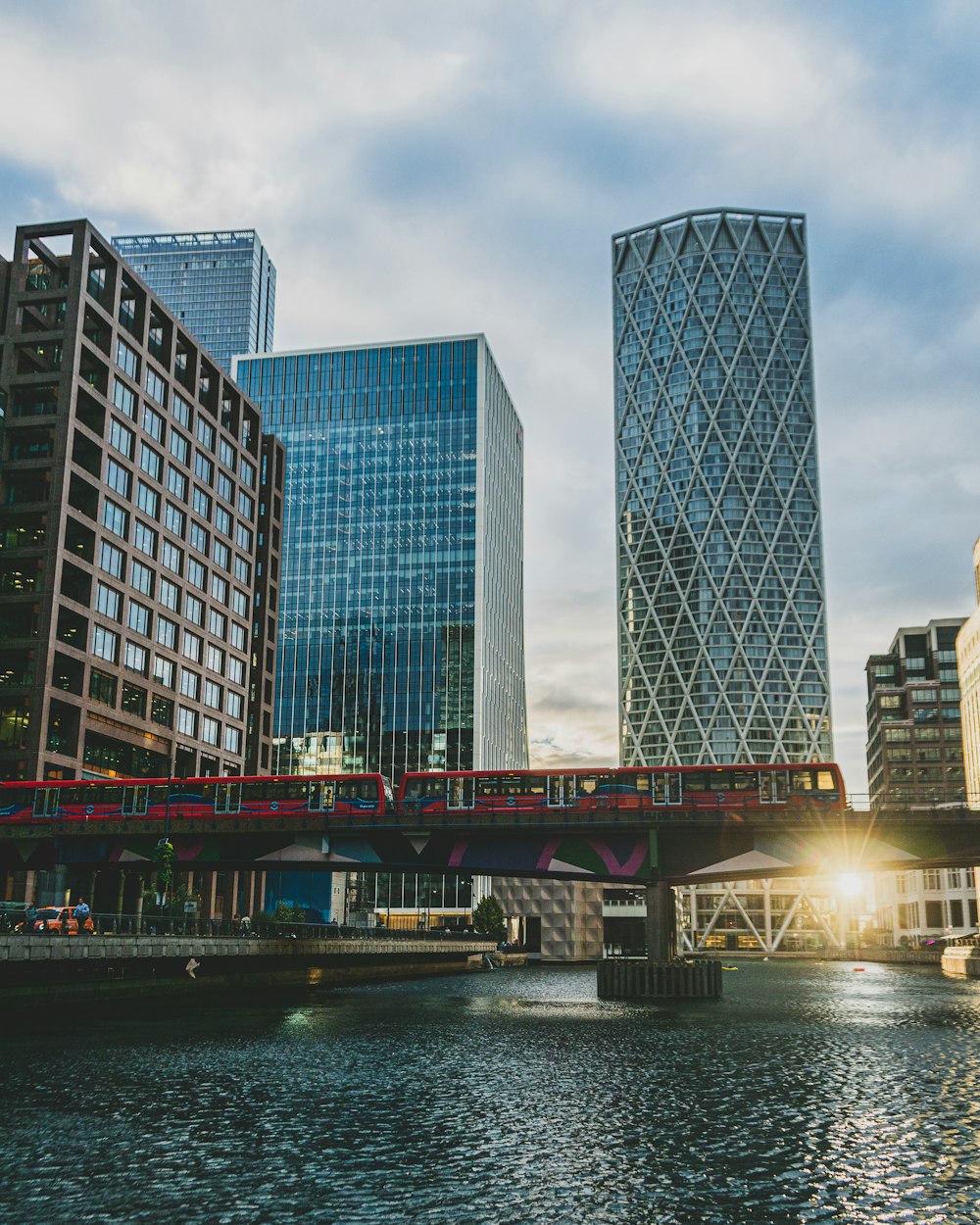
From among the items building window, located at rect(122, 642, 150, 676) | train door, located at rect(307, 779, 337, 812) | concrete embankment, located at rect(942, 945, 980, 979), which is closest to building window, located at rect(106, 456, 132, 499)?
building window, located at rect(122, 642, 150, 676)

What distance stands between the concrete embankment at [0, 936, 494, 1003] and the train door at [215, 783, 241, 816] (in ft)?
27.4

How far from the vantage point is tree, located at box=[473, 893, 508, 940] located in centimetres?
16512

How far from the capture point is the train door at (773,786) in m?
68.5

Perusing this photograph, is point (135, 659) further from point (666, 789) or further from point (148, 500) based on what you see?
point (666, 789)

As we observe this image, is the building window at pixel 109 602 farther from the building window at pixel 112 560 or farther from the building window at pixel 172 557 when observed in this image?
the building window at pixel 172 557

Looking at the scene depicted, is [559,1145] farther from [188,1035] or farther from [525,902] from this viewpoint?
[525,902]

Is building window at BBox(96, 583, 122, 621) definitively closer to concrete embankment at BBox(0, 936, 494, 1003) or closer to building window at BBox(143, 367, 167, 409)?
building window at BBox(143, 367, 167, 409)

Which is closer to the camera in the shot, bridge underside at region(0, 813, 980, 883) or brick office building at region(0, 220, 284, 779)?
bridge underside at region(0, 813, 980, 883)

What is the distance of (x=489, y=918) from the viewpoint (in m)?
167

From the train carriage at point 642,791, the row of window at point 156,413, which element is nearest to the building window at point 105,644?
the row of window at point 156,413

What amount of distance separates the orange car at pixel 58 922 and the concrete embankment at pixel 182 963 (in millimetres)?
Result: 940

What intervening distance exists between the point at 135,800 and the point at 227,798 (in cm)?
603

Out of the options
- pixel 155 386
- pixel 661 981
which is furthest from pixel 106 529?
pixel 661 981

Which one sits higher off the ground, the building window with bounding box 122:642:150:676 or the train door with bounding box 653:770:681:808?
the building window with bounding box 122:642:150:676
